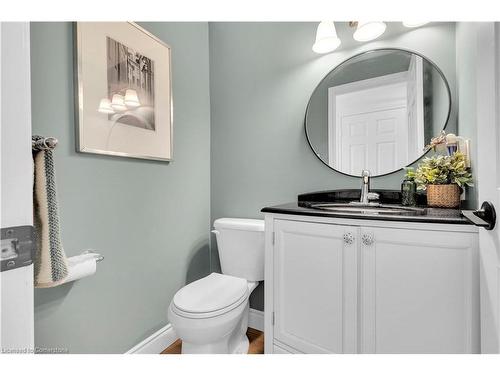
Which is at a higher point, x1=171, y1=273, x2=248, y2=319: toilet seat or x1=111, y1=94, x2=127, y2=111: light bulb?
x1=111, y1=94, x2=127, y2=111: light bulb

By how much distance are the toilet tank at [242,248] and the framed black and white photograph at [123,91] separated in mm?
630

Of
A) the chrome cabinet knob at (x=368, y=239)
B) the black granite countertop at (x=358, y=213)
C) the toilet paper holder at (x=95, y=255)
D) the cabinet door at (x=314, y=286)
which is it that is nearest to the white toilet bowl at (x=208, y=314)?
the cabinet door at (x=314, y=286)

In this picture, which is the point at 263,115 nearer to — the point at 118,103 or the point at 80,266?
the point at 118,103

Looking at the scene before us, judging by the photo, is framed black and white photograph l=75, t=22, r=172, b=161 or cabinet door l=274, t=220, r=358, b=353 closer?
cabinet door l=274, t=220, r=358, b=353

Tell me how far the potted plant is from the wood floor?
1307 millimetres

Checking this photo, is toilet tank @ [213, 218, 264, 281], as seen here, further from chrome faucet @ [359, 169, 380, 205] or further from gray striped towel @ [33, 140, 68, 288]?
gray striped towel @ [33, 140, 68, 288]

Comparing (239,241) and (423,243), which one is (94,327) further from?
(423,243)

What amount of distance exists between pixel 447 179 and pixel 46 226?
155cm

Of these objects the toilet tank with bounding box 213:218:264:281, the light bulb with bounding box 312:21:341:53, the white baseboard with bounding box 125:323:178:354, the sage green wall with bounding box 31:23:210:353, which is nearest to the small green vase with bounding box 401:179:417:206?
the toilet tank with bounding box 213:218:264:281

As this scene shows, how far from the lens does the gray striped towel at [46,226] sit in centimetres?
68

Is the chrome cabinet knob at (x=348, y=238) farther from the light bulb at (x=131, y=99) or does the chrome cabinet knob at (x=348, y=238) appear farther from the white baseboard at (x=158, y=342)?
the light bulb at (x=131, y=99)

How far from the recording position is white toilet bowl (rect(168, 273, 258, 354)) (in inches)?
47.3

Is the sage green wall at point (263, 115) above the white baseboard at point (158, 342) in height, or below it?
above
